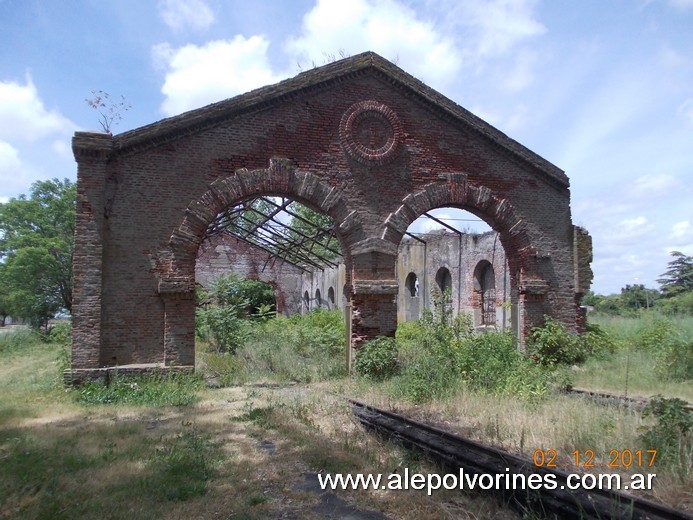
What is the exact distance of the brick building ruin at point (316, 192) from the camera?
418 inches

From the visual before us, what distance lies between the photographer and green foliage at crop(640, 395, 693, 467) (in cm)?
521

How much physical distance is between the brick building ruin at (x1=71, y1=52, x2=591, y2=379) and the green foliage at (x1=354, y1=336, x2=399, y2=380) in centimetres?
37

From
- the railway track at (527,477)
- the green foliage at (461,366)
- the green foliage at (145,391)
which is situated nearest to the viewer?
the railway track at (527,477)

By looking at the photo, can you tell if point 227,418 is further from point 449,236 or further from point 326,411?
point 449,236

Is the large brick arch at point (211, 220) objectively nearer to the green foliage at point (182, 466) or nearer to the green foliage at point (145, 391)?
the green foliage at point (145, 391)

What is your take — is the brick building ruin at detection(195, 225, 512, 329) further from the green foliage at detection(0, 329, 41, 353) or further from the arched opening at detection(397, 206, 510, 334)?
the green foliage at detection(0, 329, 41, 353)

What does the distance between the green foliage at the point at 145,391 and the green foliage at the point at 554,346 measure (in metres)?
8.04

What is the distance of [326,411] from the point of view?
880cm

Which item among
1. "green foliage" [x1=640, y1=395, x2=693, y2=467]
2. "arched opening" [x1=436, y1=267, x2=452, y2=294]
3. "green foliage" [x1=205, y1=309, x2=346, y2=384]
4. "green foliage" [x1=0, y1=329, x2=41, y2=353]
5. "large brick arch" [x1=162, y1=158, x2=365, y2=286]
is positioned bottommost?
"green foliage" [x1=0, y1=329, x2=41, y2=353]

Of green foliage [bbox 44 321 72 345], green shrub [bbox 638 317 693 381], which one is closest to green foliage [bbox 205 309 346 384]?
green foliage [bbox 44 321 72 345]

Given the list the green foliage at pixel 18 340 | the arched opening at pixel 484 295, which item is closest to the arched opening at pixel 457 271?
the arched opening at pixel 484 295

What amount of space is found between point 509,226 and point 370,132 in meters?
4.30

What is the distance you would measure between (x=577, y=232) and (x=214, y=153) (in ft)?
31.3

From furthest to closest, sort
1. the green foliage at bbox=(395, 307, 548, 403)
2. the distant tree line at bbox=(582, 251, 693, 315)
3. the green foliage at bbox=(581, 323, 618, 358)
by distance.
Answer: the distant tree line at bbox=(582, 251, 693, 315) < the green foliage at bbox=(581, 323, 618, 358) < the green foliage at bbox=(395, 307, 548, 403)
